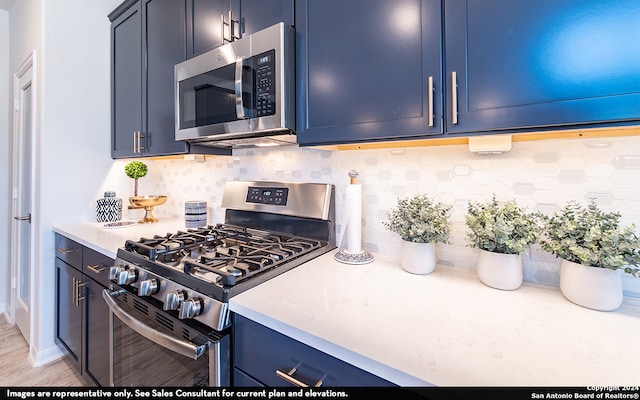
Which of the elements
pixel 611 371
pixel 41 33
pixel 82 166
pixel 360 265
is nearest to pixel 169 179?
pixel 82 166

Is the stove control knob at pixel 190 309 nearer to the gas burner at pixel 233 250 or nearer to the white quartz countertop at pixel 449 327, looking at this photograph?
the gas burner at pixel 233 250

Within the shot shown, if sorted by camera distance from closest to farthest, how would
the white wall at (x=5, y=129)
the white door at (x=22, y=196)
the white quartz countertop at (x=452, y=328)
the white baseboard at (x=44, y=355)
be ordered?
the white quartz countertop at (x=452, y=328) < the white baseboard at (x=44, y=355) < the white door at (x=22, y=196) < the white wall at (x=5, y=129)

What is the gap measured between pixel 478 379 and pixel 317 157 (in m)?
1.15

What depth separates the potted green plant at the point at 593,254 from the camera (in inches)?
28.5

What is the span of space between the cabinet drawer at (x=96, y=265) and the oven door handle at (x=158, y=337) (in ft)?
0.80

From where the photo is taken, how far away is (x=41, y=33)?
6.27 ft

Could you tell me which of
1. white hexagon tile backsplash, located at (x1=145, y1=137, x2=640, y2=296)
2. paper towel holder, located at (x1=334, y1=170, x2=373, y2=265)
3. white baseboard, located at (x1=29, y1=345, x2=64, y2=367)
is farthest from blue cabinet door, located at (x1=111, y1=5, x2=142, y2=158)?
paper towel holder, located at (x1=334, y1=170, x2=373, y2=265)

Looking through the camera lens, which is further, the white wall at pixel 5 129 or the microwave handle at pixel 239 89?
the white wall at pixel 5 129

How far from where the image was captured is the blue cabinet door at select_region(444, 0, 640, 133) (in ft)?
2.10

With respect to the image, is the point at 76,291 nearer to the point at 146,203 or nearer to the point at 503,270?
the point at 146,203

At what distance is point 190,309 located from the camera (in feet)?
2.83

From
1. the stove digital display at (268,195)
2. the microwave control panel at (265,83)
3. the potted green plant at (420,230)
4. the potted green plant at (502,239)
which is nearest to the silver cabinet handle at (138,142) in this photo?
the stove digital display at (268,195)

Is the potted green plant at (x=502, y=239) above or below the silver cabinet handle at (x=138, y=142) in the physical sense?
below

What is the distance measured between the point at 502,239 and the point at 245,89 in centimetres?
111
